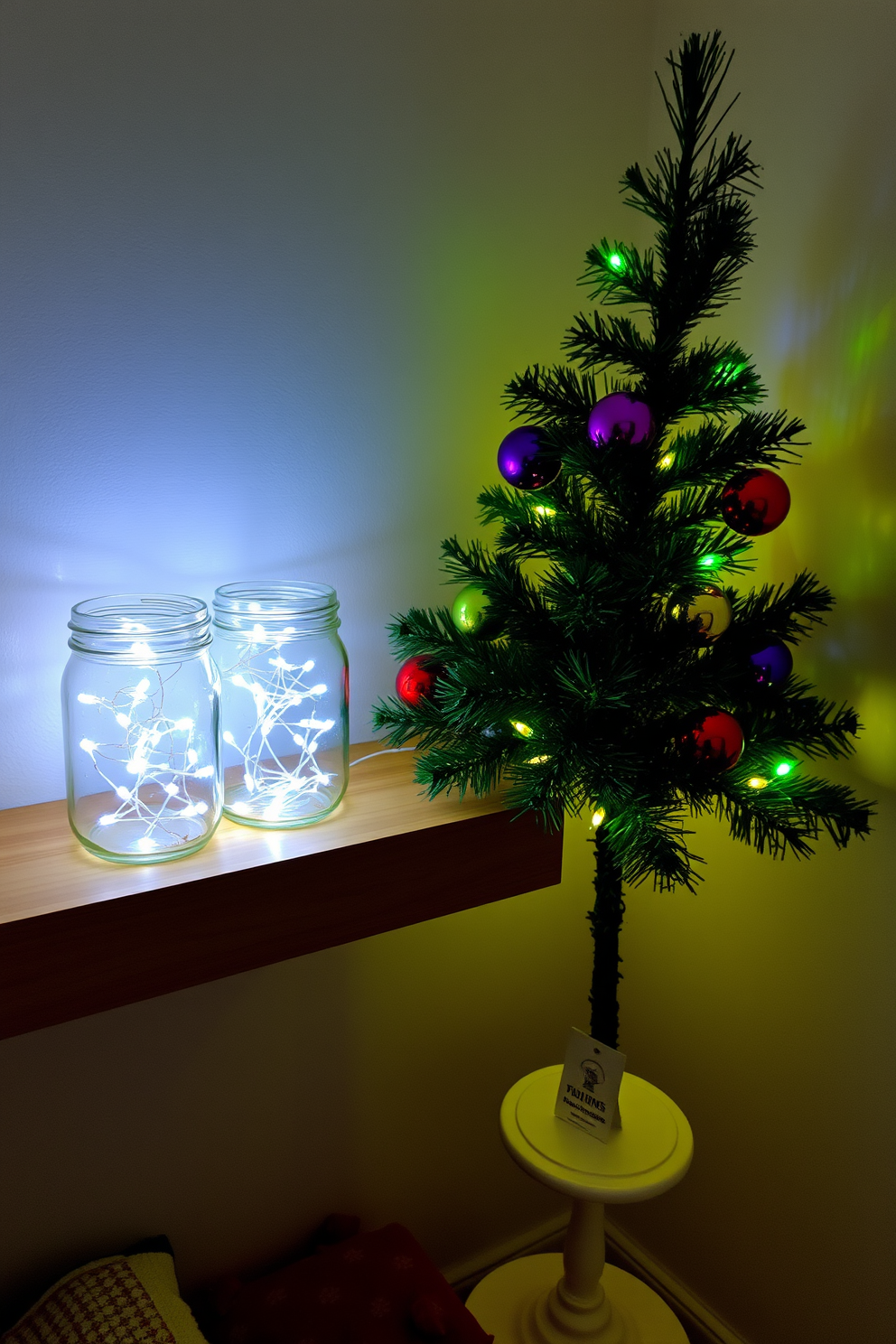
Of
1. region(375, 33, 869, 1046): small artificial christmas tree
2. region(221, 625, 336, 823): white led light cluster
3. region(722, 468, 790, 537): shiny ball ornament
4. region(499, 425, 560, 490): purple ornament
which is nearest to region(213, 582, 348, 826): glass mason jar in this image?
region(221, 625, 336, 823): white led light cluster

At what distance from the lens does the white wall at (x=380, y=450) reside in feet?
3.58

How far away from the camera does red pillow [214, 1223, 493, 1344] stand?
1280 millimetres

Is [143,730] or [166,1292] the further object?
[166,1292]

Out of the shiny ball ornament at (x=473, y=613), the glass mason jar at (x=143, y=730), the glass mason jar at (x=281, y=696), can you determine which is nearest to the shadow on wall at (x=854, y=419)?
the shiny ball ornament at (x=473, y=613)

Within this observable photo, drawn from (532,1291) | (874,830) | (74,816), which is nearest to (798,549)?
(874,830)

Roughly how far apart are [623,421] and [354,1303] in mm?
1218

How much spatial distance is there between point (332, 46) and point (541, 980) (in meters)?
1.45

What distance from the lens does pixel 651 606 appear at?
1.09m

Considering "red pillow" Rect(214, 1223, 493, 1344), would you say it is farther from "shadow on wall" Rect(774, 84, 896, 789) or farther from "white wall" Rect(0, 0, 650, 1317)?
"shadow on wall" Rect(774, 84, 896, 789)

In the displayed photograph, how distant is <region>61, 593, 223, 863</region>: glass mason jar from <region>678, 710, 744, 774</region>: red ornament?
52 cm

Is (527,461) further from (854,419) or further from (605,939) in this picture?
(605,939)

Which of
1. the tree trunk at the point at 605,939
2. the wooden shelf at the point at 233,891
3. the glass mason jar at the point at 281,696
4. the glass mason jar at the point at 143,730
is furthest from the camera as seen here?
the tree trunk at the point at 605,939

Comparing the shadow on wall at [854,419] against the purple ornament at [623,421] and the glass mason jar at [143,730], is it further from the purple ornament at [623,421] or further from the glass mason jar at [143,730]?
the glass mason jar at [143,730]

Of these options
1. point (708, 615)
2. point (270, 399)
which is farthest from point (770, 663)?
point (270, 399)
